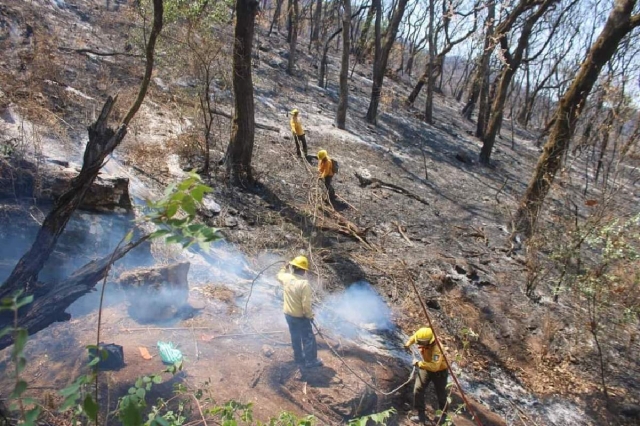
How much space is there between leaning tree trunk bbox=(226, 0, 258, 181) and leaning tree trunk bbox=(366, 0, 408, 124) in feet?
23.9

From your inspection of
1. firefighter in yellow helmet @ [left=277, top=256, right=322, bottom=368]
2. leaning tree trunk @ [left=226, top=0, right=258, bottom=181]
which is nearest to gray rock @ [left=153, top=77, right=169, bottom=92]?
leaning tree trunk @ [left=226, top=0, right=258, bottom=181]

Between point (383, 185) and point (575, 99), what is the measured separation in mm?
4451

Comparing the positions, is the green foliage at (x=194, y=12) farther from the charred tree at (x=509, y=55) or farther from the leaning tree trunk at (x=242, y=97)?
the charred tree at (x=509, y=55)

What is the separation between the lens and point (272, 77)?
53.9 ft

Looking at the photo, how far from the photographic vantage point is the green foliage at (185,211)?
1.26m

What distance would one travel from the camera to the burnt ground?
15.8 ft

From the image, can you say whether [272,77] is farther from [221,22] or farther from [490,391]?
[490,391]

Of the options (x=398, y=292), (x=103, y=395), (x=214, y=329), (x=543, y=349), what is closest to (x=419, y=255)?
(x=398, y=292)

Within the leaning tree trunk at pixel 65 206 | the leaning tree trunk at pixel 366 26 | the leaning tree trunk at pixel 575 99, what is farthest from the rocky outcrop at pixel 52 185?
the leaning tree trunk at pixel 366 26

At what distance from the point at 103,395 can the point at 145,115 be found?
7.38 meters

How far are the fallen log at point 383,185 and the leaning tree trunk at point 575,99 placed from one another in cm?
→ 249

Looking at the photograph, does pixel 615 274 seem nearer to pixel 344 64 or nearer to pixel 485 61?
pixel 344 64

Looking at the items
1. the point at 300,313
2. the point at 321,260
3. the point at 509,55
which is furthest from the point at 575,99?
the point at 300,313

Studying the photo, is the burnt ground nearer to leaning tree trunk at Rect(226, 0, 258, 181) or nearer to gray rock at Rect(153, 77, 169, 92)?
gray rock at Rect(153, 77, 169, 92)
